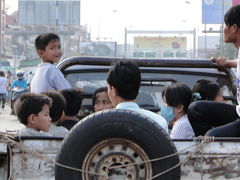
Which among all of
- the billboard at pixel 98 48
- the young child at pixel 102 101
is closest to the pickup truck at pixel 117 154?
the young child at pixel 102 101

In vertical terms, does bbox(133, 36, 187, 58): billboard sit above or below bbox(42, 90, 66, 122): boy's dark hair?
above

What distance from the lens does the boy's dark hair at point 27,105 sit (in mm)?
4023

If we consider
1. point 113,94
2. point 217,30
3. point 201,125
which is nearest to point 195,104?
point 201,125

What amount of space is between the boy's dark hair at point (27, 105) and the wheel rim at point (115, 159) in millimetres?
979

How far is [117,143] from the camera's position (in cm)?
317

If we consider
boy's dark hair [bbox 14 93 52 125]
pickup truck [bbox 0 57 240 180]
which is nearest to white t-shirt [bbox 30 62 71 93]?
boy's dark hair [bbox 14 93 52 125]

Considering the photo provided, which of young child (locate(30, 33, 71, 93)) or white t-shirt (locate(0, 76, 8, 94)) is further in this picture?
white t-shirt (locate(0, 76, 8, 94))

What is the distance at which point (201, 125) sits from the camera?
162 inches

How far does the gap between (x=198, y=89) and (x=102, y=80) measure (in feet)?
3.82

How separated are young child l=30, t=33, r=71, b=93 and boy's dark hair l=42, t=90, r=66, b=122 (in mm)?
481

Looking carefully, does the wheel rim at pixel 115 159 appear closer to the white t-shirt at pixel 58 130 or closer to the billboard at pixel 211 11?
the white t-shirt at pixel 58 130

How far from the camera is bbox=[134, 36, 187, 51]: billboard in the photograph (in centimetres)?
8888

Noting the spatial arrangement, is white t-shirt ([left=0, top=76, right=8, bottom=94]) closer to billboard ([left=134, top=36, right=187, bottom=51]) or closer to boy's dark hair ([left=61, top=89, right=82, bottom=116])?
boy's dark hair ([left=61, top=89, right=82, bottom=116])

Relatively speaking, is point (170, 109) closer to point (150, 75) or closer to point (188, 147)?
point (150, 75)
